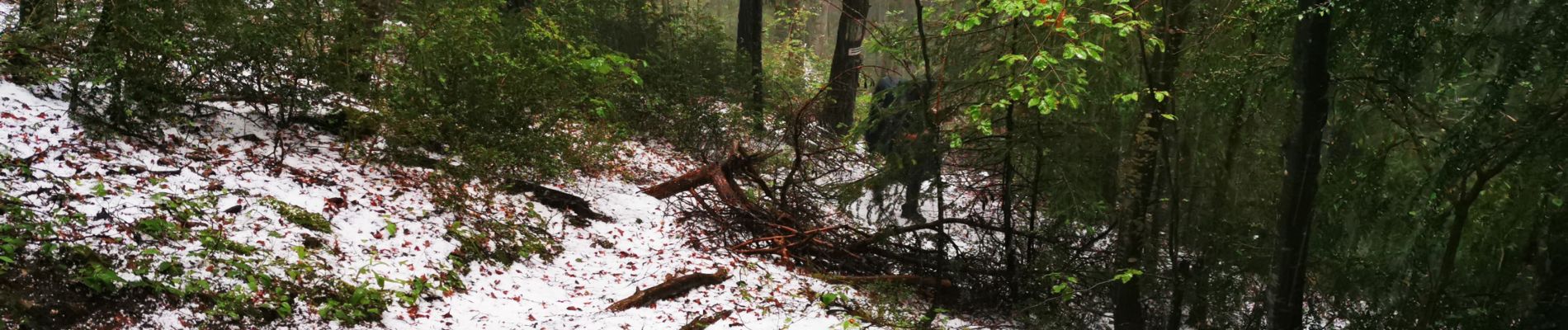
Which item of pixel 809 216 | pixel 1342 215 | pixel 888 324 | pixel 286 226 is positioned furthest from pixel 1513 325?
pixel 286 226

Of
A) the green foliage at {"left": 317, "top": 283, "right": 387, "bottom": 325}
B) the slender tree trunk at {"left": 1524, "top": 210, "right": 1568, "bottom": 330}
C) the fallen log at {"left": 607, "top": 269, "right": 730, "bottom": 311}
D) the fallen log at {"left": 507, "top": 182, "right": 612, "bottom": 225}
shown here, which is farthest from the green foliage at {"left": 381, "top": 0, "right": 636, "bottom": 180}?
the slender tree trunk at {"left": 1524, "top": 210, "right": 1568, "bottom": 330}

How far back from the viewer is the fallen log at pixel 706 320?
6.22 m

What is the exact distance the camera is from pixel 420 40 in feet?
23.4

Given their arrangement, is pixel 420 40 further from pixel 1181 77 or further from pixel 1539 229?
pixel 1539 229

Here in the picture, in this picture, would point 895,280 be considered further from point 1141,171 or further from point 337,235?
point 337,235

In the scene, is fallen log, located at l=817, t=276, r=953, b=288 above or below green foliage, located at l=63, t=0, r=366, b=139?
below

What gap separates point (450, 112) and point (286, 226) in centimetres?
204

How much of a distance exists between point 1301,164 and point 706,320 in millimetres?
4020

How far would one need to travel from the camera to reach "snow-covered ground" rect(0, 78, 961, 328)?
4.85m

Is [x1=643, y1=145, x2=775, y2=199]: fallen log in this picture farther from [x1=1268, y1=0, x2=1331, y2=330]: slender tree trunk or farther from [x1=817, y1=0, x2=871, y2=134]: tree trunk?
[x1=1268, y1=0, x2=1331, y2=330]: slender tree trunk

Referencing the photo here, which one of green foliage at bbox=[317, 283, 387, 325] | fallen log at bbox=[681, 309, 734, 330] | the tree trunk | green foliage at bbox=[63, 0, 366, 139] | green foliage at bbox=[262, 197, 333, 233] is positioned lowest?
green foliage at bbox=[317, 283, 387, 325]

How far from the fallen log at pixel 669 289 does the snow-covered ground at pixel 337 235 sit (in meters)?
0.10

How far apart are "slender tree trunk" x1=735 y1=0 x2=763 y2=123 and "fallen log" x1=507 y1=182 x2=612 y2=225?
12.9 feet

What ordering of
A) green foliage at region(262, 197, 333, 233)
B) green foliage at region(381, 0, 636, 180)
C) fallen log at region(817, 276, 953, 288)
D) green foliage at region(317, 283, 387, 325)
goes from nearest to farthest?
green foliage at region(317, 283, 387, 325), green foliage at region(262, 197, 333, 233), green foliage at region(381, 0, 636, 180), fallen log at region(817, 276, 953, 288)
